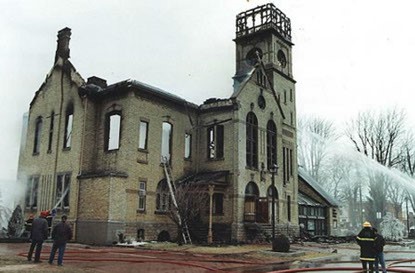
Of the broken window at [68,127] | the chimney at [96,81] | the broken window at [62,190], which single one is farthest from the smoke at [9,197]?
the chimney at [96,81]

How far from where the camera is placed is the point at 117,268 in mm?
14578

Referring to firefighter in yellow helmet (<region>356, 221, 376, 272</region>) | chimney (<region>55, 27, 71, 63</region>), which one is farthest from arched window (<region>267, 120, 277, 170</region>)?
firefighter in yellow helmet (<region>356, 221, 376, 272</region>)

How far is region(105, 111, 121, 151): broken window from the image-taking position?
28328 mm

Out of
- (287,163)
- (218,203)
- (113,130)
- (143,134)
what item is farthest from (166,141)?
(287,163)

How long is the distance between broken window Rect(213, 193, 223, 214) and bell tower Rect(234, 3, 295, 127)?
11.6 meters

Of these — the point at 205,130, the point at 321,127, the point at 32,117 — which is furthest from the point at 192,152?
the point at 321,127

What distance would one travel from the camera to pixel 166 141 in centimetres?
3041

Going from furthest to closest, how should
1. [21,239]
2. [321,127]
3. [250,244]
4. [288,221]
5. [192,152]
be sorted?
[321,127] < [288,221] < [192,152] < [250,244] < [21,239]

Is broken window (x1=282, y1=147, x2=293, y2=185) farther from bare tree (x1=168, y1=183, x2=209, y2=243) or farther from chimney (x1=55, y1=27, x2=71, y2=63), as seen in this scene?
chimney (x1=55, y1=27, x2=71, y2=63)

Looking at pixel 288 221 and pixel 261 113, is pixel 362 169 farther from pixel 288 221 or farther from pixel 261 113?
pixel 261 113

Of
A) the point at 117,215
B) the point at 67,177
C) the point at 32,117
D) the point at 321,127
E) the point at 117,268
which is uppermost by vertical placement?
the point at 321,127

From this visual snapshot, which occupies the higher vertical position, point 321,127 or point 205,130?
point 321,127

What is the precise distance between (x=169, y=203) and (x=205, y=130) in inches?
253

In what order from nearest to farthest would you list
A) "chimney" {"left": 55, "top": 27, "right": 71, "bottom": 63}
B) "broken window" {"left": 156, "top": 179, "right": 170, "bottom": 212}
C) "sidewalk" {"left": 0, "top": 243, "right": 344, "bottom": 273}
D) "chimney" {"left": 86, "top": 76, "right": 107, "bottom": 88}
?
"sidewalk" {"left": 0, "top": 243, "right": 344, "bottom": 273}, "broken window" {"left": 156, "top": 179, "right": 170, "bottom": 212}, "chimney" {"left": 86, "top": 76, "right": 107, "bottom": 88}, "chimney" {"left": 55, "top": 27, "right": 71, "bottom": 63}
